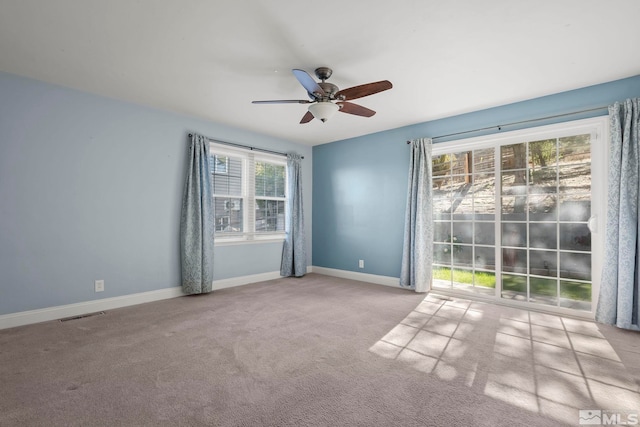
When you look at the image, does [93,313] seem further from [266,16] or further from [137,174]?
[266,16]

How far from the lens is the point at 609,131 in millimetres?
3121

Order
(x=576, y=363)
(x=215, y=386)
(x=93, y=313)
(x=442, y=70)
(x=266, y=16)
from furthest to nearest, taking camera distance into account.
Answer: (x=93, y=313)
(x=442, y=70)
(x=576, y=363)
(x=266, y=16)
(x=215, y=386)

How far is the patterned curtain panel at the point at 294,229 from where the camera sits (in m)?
5.43

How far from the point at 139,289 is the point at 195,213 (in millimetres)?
1177

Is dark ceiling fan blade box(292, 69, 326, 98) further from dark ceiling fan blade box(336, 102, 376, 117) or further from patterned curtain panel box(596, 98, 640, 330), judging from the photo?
patterned curtain panel box(596, 98, 640, 330)

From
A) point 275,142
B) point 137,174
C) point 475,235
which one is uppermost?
point 275,142

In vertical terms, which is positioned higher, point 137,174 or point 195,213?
point 137,174

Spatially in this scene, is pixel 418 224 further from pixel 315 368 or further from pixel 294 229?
pixel 315 368

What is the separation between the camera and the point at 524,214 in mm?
3738

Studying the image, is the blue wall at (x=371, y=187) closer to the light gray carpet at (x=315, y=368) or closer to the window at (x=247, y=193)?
the window at (x=247, y=193)

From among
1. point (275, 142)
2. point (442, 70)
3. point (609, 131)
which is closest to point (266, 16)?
point (442, 70)

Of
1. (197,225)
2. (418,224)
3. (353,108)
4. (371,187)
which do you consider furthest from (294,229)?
(353,108)

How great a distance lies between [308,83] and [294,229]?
3283 millimetres

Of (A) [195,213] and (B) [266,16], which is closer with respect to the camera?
(B) [266,16]
